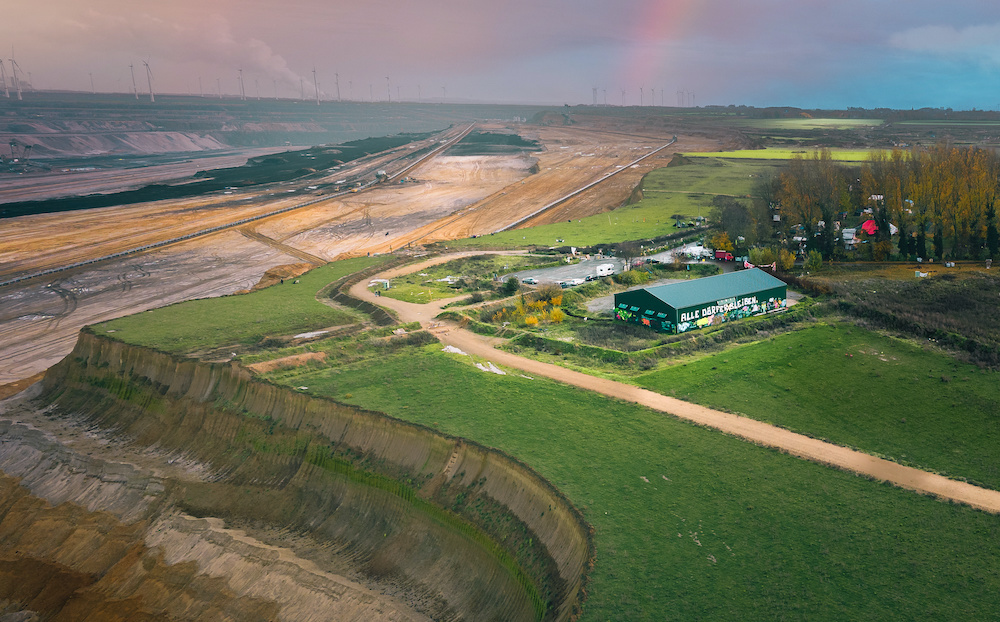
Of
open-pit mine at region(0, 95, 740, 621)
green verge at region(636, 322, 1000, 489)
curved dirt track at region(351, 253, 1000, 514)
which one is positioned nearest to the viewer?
open-pit mine at region(0, 95, 740, 621)

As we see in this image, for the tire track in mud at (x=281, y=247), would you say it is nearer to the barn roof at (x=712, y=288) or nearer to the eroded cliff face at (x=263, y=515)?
the eroded cliff face at (x=263, y=515)

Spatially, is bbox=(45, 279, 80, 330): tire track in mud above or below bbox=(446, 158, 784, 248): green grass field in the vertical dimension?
below

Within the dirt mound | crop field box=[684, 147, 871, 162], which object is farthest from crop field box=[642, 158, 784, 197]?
the dirt mound

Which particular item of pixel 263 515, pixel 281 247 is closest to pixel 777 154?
pixel 281 247

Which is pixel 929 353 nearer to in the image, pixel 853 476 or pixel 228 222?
pixel 853 476

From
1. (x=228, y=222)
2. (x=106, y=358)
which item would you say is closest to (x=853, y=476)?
(x=106, y=358)

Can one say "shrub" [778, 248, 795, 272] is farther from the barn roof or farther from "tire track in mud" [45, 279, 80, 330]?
"tire track in mud" [45, 279, 80, 330]
